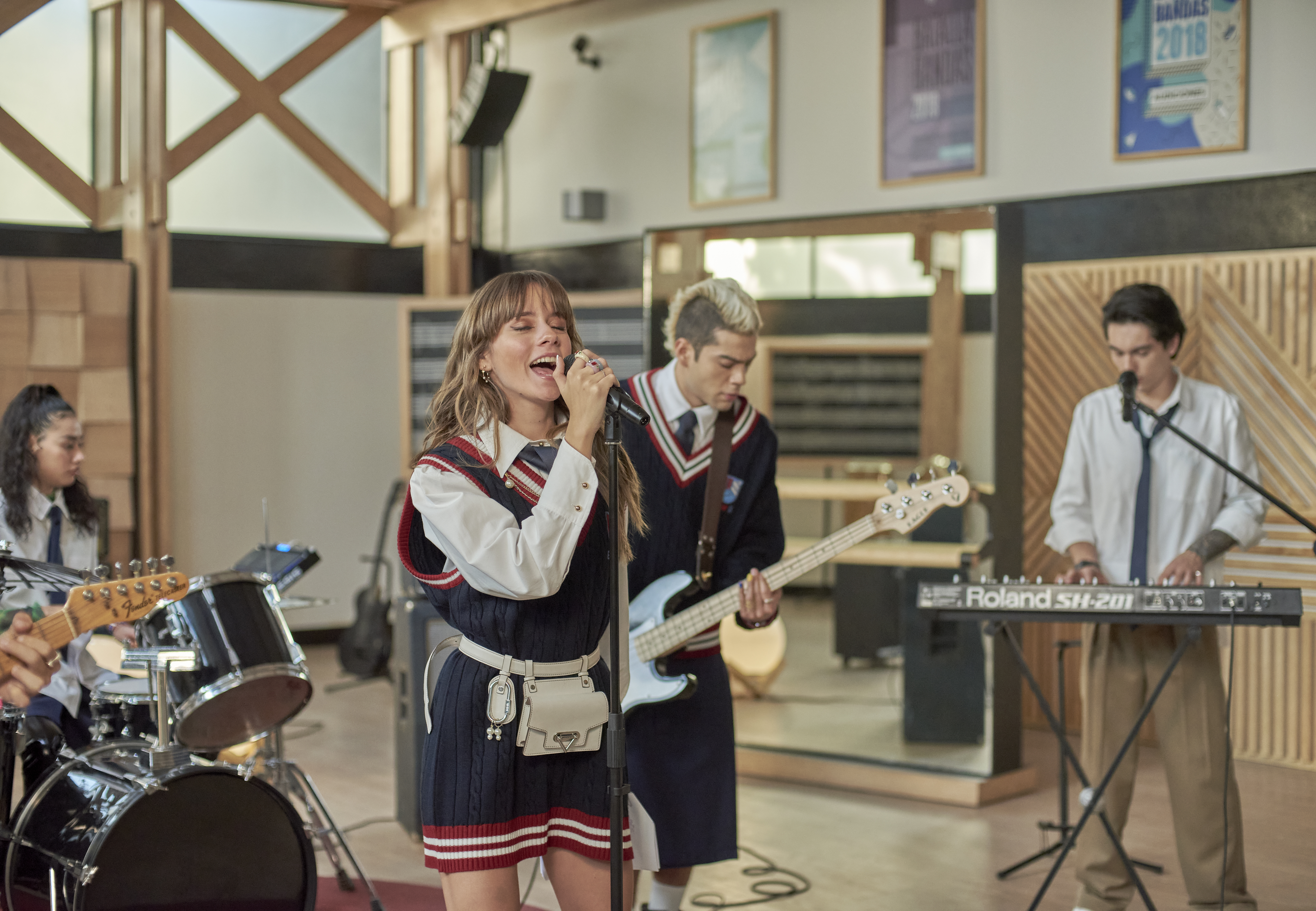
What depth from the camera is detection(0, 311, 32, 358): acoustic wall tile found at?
757cm

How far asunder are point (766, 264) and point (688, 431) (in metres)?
3.32

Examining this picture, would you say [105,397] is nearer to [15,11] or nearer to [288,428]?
[288,428]

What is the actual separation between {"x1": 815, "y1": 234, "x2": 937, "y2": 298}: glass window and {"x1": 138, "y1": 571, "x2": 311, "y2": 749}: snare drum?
14.2 feet

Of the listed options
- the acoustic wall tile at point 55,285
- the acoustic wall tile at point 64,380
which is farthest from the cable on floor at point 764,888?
the acoustic wall tile at point 55,285

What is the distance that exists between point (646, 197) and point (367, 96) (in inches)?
96.3

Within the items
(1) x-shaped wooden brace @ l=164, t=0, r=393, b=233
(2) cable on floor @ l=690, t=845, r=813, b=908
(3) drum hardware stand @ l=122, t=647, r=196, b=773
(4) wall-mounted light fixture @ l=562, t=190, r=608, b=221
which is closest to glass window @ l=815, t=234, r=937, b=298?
(4) wall-mounted light fixture @ l=562, t=190, r=608, b=221

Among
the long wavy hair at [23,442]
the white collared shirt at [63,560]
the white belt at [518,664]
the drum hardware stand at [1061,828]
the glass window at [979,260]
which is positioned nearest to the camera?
the white belt at [518,664]

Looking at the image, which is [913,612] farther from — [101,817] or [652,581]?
[101,817]

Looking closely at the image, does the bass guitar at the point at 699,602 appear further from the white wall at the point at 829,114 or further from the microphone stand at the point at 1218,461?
the white wall at the point at 829,114

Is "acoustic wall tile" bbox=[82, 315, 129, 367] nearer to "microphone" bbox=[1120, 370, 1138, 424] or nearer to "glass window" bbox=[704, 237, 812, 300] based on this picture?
"glass window" bbox=[704, 237, 812, 300]

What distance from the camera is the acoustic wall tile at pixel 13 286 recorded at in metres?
7.61

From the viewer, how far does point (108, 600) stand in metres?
3.13

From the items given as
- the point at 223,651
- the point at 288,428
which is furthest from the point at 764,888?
the point at 288,428

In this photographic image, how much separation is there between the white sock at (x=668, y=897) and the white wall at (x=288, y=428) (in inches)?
227
